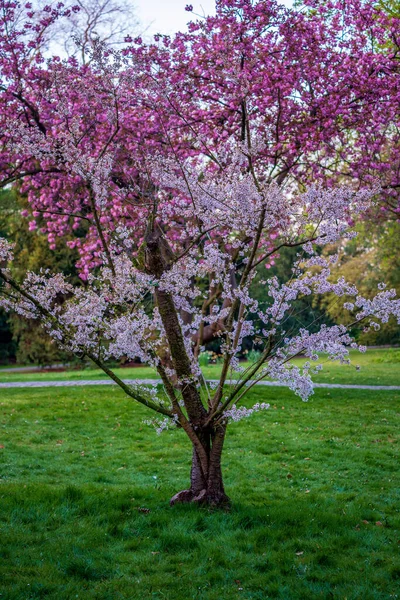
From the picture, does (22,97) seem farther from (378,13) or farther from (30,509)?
(30,509)

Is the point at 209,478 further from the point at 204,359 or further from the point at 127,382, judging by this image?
the point at 204,359

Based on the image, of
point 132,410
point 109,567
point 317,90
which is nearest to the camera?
point 109,567

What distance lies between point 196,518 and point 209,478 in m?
0.49

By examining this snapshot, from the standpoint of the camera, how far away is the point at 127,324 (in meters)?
5.62

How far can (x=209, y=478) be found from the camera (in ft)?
19.7

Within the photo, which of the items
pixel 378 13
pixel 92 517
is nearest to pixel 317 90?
pixel 378 13

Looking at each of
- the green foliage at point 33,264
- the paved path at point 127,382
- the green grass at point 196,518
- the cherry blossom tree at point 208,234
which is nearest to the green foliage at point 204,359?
the paved path at point 127,382

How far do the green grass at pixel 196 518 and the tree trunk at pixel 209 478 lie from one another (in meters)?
0.18

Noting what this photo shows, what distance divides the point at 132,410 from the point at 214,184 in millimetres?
8062

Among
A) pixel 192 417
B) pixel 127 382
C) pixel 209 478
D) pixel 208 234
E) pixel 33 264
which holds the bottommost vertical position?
pixel 209 478

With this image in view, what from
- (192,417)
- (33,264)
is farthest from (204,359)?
(192,417)

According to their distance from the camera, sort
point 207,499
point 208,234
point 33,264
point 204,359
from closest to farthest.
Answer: point 207,499 < point 208,234 < point 204,359 < point 33,264

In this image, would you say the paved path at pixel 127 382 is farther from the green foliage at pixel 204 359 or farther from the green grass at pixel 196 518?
the green foliage at pixel 204 359

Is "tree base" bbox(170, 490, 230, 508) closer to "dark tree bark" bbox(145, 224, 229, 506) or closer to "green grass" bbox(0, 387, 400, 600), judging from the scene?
"dark tree bark" bbox(145, 224, 229, 506)
